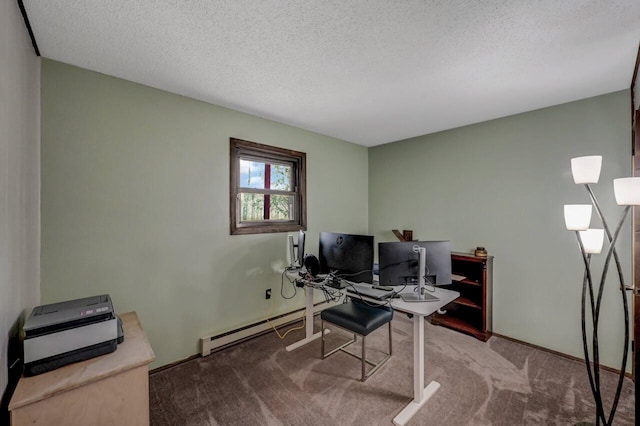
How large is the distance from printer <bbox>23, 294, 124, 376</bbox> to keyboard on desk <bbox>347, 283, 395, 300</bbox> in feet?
5.40

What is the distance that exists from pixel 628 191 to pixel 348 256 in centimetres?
179

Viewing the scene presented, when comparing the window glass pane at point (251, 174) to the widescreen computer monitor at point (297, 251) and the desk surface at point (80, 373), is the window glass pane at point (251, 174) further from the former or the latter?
the desk surface at point (80, 373)

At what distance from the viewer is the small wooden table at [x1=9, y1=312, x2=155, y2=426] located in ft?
3.74

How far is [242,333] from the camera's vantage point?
276 centimetres

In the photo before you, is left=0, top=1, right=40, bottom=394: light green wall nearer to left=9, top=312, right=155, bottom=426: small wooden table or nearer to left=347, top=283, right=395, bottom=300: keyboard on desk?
left=9, top=312, right=155, bottom=426: small wooden table

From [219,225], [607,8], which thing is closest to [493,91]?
[607,8]

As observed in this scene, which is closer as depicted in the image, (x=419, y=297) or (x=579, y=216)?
(x=579, y=216)

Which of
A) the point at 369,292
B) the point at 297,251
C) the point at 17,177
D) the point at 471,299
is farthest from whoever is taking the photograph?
the point at 471,299

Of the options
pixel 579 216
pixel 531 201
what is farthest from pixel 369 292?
pixel 531 201

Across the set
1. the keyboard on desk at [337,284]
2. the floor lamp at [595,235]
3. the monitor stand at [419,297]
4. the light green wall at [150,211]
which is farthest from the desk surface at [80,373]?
the floor lamp at [595,235]

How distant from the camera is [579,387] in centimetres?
211

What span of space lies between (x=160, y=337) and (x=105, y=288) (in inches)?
25.0

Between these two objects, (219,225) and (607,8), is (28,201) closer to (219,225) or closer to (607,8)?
(219,225)

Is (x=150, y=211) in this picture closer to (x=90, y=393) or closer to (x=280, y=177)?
(x=90, y=393)
